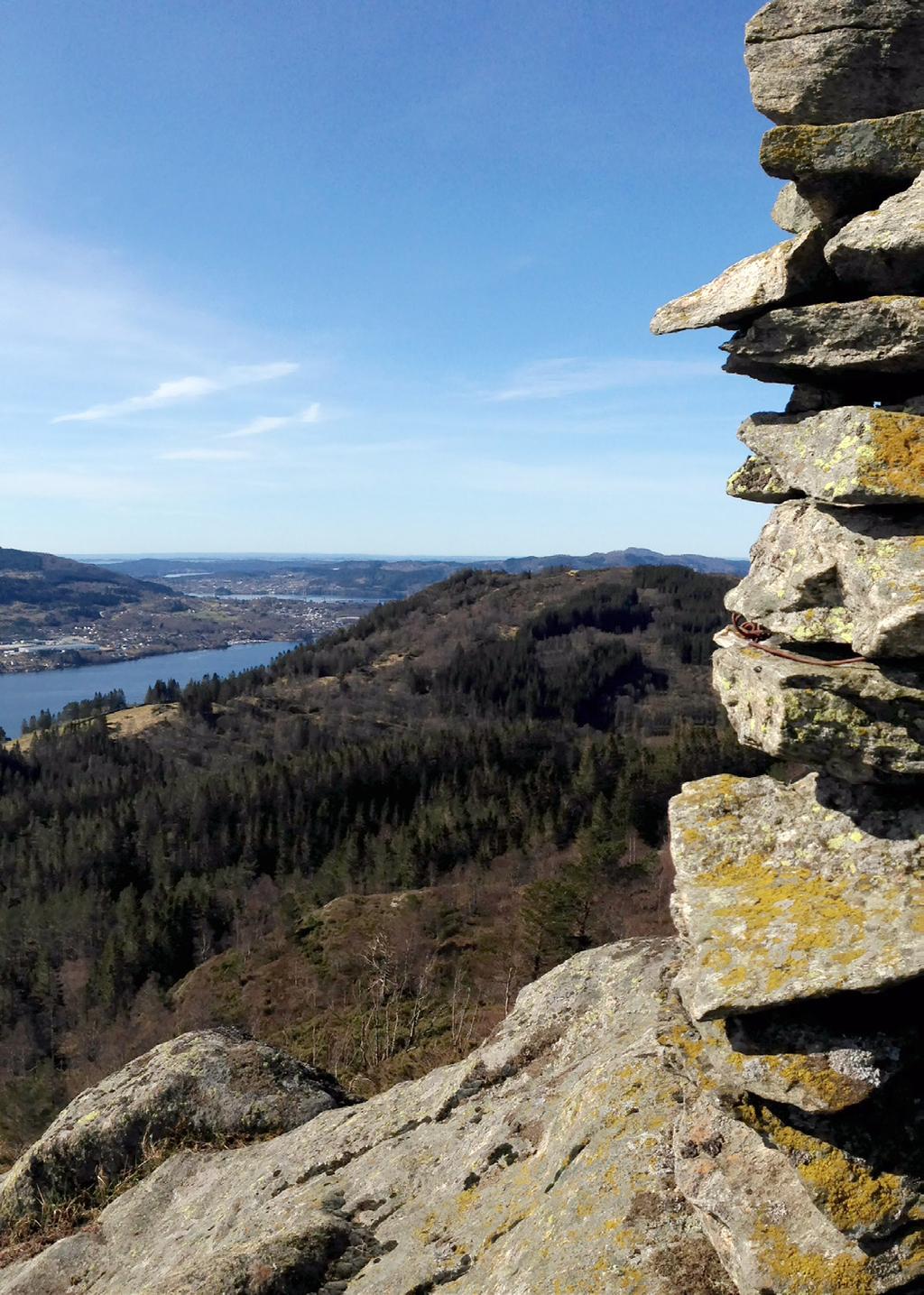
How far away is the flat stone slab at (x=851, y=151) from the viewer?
823cm

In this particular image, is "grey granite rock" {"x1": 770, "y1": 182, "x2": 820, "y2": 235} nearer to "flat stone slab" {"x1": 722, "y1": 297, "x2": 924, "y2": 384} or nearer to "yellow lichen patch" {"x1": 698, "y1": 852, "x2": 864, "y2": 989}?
"flat stone slab" {"x1": 722, "y1": 297, "x2": 924, "y2": 384}

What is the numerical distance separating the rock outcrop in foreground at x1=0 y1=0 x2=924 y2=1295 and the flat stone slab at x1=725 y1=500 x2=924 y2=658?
0.03 meters

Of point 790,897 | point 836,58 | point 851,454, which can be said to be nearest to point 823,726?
point 790,897

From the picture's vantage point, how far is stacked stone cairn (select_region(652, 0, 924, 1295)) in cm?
702

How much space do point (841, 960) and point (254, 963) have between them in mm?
66753

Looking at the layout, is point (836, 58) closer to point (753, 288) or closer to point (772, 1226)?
point (753, 288)

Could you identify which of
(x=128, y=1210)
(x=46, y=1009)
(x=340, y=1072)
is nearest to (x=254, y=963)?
(x=46, y=1009)

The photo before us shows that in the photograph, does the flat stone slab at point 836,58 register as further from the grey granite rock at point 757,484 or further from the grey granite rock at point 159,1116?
the grey granite rock at point 159,1116

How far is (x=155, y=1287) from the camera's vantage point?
10.4 meters

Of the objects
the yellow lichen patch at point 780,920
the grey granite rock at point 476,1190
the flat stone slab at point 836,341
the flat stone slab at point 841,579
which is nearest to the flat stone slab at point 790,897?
the yellow lichen patch at point 780,920

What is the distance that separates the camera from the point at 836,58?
8.79 m

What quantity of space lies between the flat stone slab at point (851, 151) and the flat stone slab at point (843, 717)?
205 inches

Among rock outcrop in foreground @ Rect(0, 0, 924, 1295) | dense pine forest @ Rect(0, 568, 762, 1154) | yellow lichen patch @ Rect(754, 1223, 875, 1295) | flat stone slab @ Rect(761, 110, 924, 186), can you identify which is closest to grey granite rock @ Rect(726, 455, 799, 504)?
rock outcrop in foreground @ Rect(0, 0, 924, 1295)

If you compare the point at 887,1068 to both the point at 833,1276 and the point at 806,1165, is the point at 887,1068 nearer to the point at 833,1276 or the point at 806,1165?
the point at 806,1165
